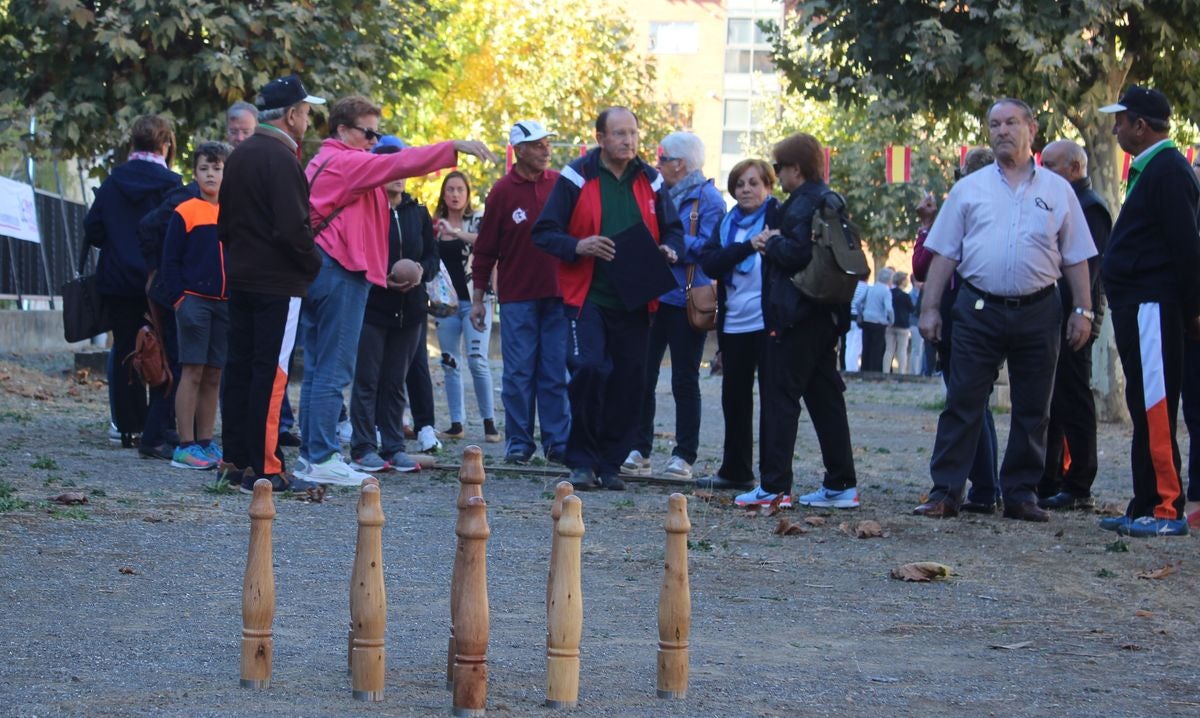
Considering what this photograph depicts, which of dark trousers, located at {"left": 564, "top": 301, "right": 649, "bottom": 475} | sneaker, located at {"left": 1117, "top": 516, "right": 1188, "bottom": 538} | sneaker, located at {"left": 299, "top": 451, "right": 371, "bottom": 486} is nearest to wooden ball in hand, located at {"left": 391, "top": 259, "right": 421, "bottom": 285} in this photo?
dark trousers, located at {"left": 564, "top": 301, "right": 649, "bottom": 475}

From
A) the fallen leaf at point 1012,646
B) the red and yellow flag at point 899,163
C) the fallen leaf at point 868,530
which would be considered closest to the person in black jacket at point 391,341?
the fallen leaf at point 868,530

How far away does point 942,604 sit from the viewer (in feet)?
23.0

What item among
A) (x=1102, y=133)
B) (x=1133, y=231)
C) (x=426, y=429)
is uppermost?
(x=1102, y=133)

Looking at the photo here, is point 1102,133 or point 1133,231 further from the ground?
point 1102,133

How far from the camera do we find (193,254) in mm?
10656

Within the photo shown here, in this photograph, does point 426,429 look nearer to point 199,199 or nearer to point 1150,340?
point 199,199

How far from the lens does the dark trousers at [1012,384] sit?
9.26 meters

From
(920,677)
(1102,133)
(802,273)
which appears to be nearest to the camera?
(920,677)

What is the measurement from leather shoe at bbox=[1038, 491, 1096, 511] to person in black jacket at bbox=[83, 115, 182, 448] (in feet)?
19.4

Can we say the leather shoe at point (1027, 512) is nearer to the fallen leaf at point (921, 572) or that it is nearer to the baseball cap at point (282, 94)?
the fallen leaf at point (921, 572)

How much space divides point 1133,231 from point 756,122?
7598cm

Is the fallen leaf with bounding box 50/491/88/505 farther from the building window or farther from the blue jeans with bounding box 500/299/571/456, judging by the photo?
the building window

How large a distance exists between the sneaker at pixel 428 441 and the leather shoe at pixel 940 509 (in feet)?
13.7

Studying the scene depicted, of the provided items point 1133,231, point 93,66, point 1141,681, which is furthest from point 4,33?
point 1141,681
